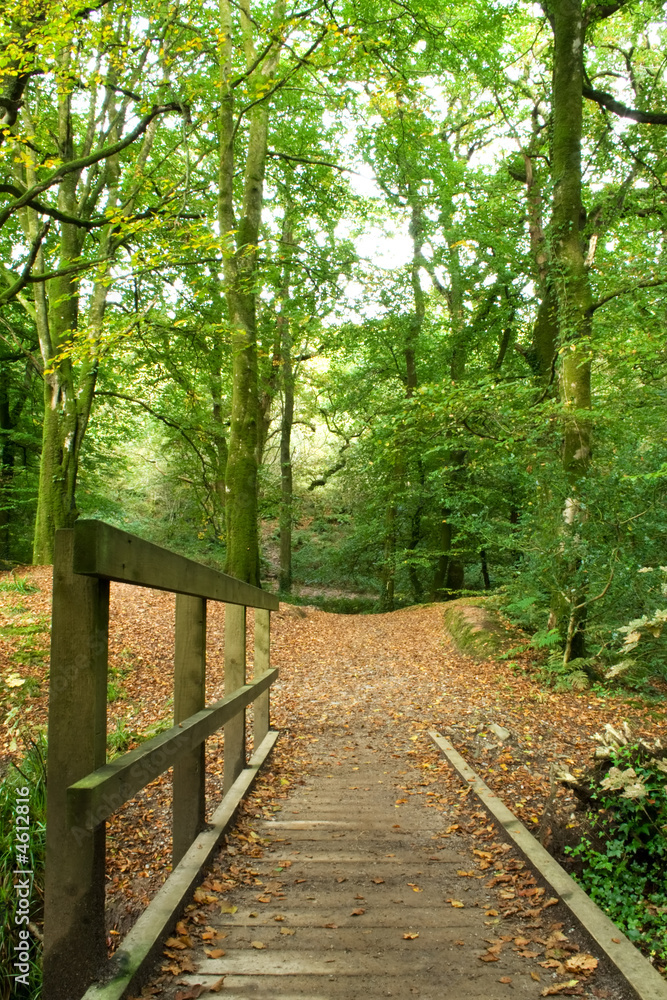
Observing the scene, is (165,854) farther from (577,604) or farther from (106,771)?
(577,604)

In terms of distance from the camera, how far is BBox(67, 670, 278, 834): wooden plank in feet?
5.81

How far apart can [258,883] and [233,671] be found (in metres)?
1.30

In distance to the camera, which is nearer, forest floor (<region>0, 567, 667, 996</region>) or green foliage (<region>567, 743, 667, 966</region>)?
green foliage (<region>567, 743, 667, 966</region>)

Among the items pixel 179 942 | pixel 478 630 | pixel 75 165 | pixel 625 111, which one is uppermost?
pixel 625 111

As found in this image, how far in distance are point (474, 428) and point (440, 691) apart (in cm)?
373

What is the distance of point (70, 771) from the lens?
183cm

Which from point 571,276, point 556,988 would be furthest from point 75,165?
point 556,988

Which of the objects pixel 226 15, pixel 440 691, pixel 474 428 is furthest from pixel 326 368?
pixel 440 691

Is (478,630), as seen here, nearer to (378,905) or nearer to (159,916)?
(378,905)

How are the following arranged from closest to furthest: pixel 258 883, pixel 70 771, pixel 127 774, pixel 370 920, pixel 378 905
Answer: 1. pixel 70 771
2. pixel 127 774
3. pixel 370 920
4. pixel 378 905
5. pixel 258 883

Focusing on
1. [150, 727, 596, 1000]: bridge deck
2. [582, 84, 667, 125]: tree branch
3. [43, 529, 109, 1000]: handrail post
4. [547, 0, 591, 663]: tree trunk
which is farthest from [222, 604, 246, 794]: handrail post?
[582, 84, 667, 125]: tree branch

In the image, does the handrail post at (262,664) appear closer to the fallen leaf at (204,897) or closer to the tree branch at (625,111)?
the fallen leaf at (204,897)

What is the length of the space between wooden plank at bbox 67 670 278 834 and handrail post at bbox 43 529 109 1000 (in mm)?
52

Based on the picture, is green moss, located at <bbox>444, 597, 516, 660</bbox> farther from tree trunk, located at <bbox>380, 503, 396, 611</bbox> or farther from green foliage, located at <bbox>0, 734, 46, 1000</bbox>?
green foliage, located at <bbox>0, 734, 46, 1000</bbox>
